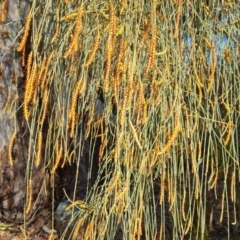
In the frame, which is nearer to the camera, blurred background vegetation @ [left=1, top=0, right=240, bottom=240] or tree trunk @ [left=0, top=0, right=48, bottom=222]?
blurred background vegetation @ [left=1, top=0, right=240, bottom=240]

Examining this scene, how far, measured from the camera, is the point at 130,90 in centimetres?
127

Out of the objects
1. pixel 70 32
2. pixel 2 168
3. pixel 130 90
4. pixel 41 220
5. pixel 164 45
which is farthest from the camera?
pixel 41 220

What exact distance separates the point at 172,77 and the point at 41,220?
6.00 ft

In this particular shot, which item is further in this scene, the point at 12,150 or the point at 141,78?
the point at 12,150

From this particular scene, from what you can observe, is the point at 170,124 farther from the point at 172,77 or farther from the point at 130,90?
the point at 130,90

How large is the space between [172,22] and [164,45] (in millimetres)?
150

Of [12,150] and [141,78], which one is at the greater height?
[141,78]

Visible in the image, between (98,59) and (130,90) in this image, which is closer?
(130,90)

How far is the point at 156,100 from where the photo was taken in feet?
4.95

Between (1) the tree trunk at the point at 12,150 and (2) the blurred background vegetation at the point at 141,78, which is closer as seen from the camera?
(2) the blurred background vegetation at the point at 141,78

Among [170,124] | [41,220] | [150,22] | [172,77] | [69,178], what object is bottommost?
[41,220]

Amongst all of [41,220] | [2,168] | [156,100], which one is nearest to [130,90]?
[156,100]

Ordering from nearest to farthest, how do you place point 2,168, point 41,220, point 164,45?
point 164,45 < point 2,168 < point 41,220

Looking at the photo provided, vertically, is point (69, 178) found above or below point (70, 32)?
below
